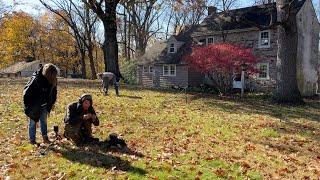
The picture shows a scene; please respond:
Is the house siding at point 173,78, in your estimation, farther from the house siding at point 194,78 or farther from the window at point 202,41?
the window at point 202,41

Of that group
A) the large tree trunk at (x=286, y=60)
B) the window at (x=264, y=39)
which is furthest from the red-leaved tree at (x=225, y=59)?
the window at (x=264, y=39)

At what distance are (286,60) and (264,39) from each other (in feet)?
35.0

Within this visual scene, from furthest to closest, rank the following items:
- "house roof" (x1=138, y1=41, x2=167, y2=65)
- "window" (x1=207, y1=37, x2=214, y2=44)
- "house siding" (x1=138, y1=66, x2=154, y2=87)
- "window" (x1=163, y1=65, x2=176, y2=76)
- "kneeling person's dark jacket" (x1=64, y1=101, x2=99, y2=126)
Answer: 1. "house roof" (x1=138, y1=41, x2=167, y2=65)
2. "house siding" (x1=138, y1=66, x2=154, y2=87)
3. "window" (x1=163, y1=65, x2=176, y2=76)
4. "window" (x1=207, y1=37, x2=214, y2=44)
5. "kneeling person's dark jacket" (x1=64, y1=101, x2=99, y2=126)

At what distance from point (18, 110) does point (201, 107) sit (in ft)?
26.2

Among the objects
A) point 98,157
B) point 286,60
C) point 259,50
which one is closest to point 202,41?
point 259,50

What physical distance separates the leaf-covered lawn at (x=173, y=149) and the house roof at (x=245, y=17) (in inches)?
697

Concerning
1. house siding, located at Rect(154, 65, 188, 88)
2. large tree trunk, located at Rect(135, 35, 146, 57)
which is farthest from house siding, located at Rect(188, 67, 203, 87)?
large tree trunk, located at Rect(135, 35, 146, 57)

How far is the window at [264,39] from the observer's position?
102ft

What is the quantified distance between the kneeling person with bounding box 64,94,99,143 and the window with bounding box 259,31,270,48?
24.9 m

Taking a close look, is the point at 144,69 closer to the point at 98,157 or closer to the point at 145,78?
the point at 145,78

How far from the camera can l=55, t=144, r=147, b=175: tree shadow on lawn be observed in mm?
7200

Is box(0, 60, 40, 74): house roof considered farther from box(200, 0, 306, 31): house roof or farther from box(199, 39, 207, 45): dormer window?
box(200, 0, 306, 31): house roof

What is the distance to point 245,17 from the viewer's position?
1331 inches

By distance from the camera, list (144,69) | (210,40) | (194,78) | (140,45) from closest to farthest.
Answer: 1. (210,40)
2. (194,78)
3. (144,69)
4. (140,45)
